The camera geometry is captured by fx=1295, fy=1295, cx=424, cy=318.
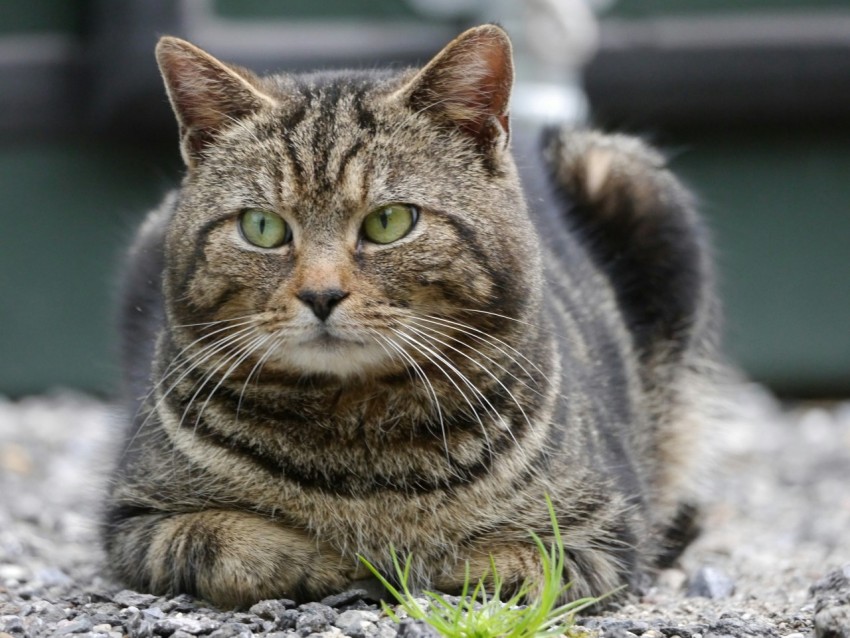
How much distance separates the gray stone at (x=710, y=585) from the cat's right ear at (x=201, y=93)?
1726 mm

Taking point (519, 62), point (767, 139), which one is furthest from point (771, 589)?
point (767, 139)

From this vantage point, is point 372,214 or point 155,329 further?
point 155,329

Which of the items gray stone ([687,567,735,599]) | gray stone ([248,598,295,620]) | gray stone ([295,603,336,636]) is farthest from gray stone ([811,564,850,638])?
gray stone ([248,598,295,620])

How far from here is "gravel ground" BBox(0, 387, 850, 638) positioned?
107 inches

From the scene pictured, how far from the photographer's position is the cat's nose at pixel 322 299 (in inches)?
107

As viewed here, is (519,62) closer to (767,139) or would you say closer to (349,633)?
(767,139)

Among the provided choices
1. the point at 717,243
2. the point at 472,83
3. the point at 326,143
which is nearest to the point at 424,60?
the point at 717,243

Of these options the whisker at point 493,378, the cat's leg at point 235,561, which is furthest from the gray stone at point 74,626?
the whisker at point 493,378

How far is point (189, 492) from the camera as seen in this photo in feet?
10.2

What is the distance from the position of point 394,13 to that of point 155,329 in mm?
3711

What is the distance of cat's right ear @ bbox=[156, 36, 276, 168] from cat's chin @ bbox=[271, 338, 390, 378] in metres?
0.62

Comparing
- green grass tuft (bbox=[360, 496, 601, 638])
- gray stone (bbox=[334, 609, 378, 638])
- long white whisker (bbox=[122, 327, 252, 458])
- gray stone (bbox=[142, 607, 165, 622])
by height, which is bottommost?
gray stone (bbox=[142, 607, 165, 622])

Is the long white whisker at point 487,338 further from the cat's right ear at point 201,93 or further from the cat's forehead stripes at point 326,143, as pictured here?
the cat's right ear at point 201,93

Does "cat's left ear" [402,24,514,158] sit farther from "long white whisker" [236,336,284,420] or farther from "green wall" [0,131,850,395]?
"green wall" [0,131,850,395]
